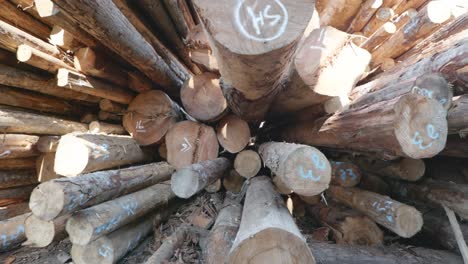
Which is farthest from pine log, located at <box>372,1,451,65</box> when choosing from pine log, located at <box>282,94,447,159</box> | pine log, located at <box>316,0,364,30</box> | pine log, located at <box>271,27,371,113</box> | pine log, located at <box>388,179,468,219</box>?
pine log, located at <box>282,94,447,159</box>

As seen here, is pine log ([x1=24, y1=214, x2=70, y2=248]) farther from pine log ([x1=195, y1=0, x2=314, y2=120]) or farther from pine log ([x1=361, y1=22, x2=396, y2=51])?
pine log ([x1=361, y1=22, x2=396, y2=51])

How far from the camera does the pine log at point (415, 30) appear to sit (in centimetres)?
293

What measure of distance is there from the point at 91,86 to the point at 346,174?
289 cm

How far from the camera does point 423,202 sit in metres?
2.69

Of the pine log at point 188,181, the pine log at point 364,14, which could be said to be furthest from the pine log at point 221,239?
the pine log at point 364,14

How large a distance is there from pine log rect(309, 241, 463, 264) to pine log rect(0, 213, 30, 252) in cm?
280

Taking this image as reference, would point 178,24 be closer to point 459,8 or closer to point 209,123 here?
point 209,123

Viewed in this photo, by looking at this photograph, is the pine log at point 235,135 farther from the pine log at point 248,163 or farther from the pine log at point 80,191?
the pine log at point 80,191

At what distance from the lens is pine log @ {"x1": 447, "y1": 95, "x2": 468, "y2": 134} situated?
1.83m

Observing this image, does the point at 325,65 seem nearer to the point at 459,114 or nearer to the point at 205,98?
the point at 459,114

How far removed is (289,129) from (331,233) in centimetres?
124

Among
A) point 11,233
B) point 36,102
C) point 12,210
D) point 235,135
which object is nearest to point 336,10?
point 235,135

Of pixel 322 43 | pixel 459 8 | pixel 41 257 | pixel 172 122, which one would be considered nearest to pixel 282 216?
pixel 322 43

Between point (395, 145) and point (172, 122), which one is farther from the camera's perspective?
point (172, 122)
